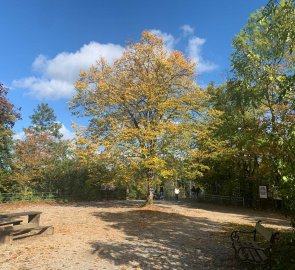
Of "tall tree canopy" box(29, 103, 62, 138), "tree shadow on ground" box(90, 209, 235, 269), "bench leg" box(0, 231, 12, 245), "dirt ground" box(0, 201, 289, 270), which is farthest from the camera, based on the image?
"tall tree canopy" box(29, 103, 62, 138)

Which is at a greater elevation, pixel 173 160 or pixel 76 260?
pixel 173 160

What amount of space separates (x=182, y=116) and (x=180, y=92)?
2.47m

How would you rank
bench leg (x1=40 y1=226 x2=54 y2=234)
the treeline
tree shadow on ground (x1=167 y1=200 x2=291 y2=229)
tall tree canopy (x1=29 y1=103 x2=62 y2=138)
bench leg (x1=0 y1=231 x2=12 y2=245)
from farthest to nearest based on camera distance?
tall tree canopy (x1=29 y1=103 x2=62 y2=138), the treeline, tree shadow on ground (x1=167 y1=200 x2=291 y2=229), bench leg (x1=40 y1=226 x2=54 y2=234), bench leg (x1=0 y1=231 x2=12 y2=245)

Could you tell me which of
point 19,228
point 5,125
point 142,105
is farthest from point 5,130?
point 19,228

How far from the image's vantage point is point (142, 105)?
71.9 feet

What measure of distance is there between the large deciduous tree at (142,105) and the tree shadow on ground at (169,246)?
465 cm

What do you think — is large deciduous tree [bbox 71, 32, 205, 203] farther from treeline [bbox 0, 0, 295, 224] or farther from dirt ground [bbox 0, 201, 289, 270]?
dirt ground [bbox 0, 201, 289, 270]

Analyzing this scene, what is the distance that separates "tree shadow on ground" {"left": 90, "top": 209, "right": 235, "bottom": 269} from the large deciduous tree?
4.65 meters

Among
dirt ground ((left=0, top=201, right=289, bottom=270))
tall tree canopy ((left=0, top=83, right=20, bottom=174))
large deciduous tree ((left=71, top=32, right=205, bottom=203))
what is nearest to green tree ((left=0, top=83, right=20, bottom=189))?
tall tree canopy ((left=0, top=83, right=20, bottom=174))

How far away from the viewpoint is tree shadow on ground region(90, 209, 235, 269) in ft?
26.1

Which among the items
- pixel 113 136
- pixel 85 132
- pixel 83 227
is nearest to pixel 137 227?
pixel 83 227

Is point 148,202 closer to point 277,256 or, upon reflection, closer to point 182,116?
point 182,116

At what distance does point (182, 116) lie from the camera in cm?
2050

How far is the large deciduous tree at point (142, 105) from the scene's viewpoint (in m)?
19.3
